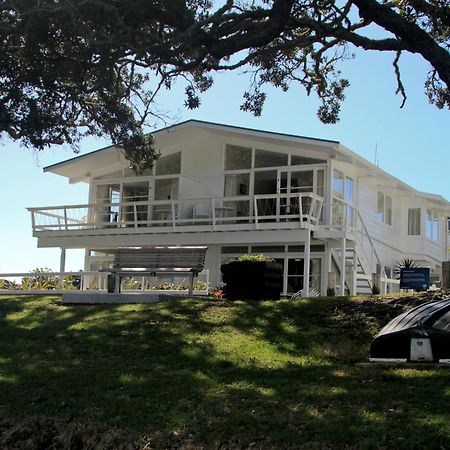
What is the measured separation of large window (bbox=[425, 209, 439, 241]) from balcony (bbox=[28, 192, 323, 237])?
38.0 feet

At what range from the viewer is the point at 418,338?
25.4 ft

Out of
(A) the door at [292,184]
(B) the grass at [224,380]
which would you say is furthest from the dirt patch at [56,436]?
(A) the door at [292,184]

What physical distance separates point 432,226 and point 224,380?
26978mm

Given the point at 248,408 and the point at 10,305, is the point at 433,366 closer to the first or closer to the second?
the point at 248,408

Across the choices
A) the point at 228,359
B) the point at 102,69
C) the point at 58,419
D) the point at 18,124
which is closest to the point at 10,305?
the point at 18,124

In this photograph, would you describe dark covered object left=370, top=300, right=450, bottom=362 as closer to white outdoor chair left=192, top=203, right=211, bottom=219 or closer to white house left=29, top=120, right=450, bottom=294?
white house left=29, top=120, right=450, bottom=294

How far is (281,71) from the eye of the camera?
1600 centimetres

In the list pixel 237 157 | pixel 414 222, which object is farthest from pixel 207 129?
pixel 414 222

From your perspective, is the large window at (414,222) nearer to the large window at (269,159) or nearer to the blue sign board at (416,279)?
the large window at (269,159)

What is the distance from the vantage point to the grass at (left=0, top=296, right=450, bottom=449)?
542cm

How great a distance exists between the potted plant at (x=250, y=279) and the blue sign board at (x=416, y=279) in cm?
369

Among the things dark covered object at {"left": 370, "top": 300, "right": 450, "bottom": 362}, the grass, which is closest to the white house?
the grass

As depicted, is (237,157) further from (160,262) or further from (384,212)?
(160,262)

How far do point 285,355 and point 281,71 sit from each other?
940cm
